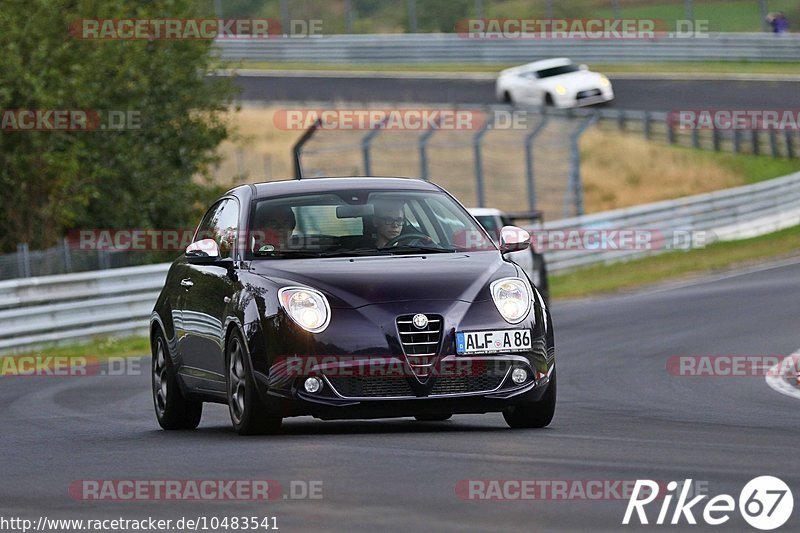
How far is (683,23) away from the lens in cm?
5366

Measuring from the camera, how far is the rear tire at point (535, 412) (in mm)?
9828

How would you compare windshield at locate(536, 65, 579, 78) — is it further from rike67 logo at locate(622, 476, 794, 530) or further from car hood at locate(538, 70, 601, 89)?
rike67 logo at locate(622, 476, 794, 530)

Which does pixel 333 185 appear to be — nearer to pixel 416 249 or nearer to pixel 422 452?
pixel 416 249

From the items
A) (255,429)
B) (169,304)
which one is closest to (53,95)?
(169,304)

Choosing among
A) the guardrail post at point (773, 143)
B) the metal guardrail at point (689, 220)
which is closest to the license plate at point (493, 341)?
the metal guardrail at point (689, 220)

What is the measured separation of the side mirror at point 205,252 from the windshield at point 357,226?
242 mm

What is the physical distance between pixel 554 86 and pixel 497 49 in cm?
1045

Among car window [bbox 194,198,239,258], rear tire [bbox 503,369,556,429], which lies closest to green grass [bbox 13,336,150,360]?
car window [bbox 194,198,239,258]

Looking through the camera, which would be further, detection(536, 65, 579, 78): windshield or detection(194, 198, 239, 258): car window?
detection(536, 65, 579, 78): windshield

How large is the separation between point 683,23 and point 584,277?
25.2 m

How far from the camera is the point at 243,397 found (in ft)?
32.0

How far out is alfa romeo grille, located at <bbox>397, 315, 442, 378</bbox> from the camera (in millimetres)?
9281

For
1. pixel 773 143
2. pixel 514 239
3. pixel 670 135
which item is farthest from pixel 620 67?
pixel 514 239

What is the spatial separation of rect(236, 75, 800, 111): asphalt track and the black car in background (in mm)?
36357
